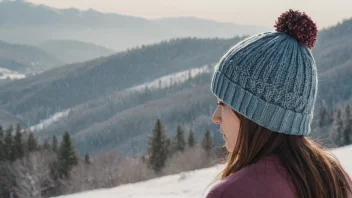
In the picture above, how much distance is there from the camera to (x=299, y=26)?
1.90 meters

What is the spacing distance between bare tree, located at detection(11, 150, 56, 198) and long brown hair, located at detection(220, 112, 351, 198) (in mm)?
35755

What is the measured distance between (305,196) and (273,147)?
221 mm

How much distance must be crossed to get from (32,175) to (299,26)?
1456 inches

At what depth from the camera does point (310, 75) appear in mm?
1778

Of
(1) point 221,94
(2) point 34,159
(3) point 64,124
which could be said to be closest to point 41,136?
(3) point 64,124

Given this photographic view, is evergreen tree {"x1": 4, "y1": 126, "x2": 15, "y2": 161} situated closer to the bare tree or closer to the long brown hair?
the bare tree

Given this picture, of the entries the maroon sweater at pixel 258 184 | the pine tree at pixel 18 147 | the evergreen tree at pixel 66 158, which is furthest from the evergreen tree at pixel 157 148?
the maroon sweater at pixel 258 184

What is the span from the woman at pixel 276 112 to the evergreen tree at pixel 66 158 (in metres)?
37.1

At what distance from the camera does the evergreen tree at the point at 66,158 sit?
124ft

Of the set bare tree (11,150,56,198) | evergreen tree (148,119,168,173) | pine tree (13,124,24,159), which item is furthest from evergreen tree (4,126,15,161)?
evergreen tree (148,119,168,173)

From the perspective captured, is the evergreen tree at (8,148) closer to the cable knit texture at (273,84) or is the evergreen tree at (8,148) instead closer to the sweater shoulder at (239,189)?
the cable knit texture at (273,84)

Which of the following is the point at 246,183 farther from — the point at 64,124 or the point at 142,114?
the point at 64,124

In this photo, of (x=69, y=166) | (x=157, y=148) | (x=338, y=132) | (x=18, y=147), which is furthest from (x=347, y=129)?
(x=18, y=147)

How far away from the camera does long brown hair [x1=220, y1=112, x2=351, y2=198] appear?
5.32ft
